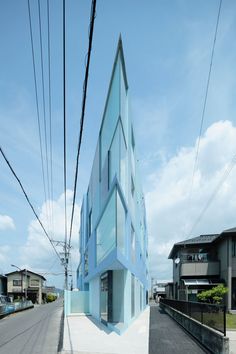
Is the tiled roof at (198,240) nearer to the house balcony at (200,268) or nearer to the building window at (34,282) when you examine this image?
the house balcony at (200,268)

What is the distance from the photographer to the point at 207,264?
3719 centimetres

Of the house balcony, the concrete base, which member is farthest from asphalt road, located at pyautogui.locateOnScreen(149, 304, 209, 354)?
the house balcony

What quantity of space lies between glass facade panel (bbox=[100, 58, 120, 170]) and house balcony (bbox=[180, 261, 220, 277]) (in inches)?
735

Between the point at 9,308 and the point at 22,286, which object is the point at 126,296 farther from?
the point at 22,286

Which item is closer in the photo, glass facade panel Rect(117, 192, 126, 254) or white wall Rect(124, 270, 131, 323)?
glass facade panel Rect(117, 192, 126, 254)

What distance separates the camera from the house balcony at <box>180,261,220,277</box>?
36781 millimetres

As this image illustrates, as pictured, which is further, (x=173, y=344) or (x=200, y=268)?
(x=200, y=268)

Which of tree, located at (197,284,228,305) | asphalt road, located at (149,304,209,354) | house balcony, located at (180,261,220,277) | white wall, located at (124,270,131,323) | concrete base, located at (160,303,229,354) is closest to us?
concrete base, located at (160,303,229,354)

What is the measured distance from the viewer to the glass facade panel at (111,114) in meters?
18.6

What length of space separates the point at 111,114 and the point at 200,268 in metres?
22.6

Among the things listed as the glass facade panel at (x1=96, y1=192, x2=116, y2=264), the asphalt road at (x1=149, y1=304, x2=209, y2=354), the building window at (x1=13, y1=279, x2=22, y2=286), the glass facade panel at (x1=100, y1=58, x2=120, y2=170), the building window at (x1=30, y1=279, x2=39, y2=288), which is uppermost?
the glass facade panel at (x1=100, y1=58, x2=120, y2=170)

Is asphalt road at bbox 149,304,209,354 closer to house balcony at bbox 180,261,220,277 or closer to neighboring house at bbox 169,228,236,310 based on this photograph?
neighboring house at bbox 169,228,236,310

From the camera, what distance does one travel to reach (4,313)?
3200cm

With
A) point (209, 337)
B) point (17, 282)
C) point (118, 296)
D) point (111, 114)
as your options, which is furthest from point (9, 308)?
point (17, 282)
